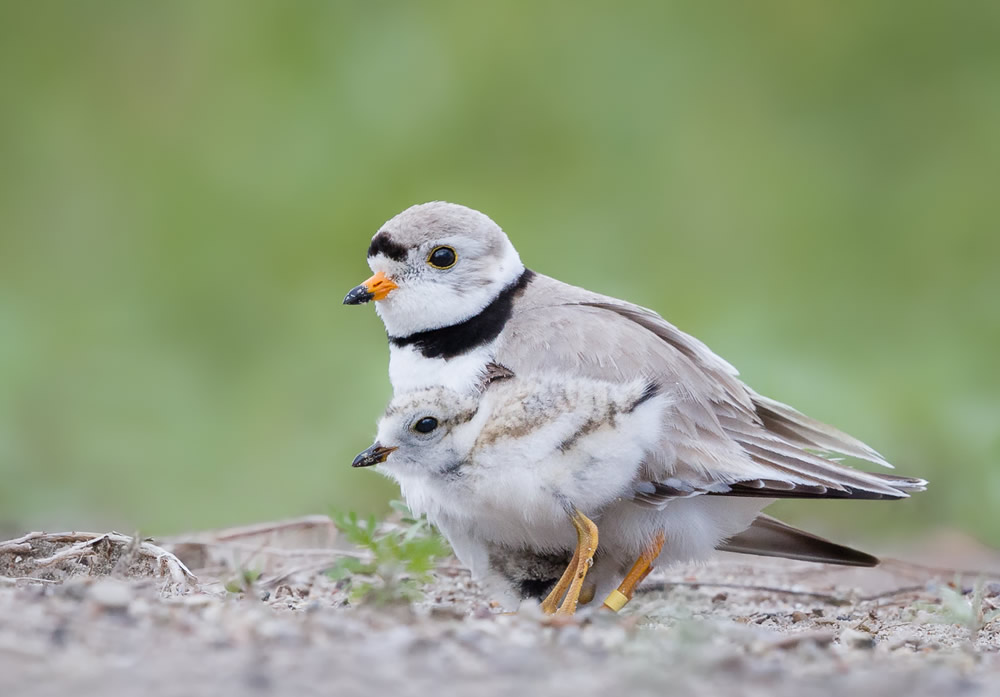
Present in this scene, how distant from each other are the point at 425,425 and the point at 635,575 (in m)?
0.77

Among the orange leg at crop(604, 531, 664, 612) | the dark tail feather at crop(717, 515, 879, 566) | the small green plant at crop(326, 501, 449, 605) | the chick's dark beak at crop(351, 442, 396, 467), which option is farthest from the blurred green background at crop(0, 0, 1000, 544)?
the small green plant at crop(326, 501, 449, 605)

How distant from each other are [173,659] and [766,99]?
7860 millimetres

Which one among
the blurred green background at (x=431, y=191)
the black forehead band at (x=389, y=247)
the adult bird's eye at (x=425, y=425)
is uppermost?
the blurred green background at (x=431, y=191)

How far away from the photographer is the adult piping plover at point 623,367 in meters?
3.52

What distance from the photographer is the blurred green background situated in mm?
7816

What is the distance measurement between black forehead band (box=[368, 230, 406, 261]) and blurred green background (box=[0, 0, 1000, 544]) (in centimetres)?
340

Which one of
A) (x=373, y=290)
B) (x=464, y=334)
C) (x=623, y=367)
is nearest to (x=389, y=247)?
(x=373, y=290)

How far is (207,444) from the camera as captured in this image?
7668mm

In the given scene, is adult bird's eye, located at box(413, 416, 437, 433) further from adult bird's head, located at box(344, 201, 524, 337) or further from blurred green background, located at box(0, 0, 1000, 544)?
blurred green background, located at box(0, 0, 1000, 544)

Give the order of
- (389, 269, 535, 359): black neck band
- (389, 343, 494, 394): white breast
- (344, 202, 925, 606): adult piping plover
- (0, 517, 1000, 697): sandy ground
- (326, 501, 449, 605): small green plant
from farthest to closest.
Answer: (389, 269, 535, 359): black neck band < (389, 343, 494, 394): white breast < (344, 202, 925, 606): adult piping plover < (326, 501, 449, 605): small green plant < (0, 517, 1000, 697): sandy ground

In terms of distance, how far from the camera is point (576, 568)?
337 cm

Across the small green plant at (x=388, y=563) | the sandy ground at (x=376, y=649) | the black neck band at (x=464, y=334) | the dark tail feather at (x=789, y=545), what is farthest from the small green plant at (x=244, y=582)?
the dark tail feather at (x=789, y=545)

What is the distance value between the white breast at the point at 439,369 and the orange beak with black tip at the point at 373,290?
0.18 meters

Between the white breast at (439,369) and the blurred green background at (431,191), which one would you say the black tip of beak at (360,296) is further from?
the blurred green background at (431,191)
